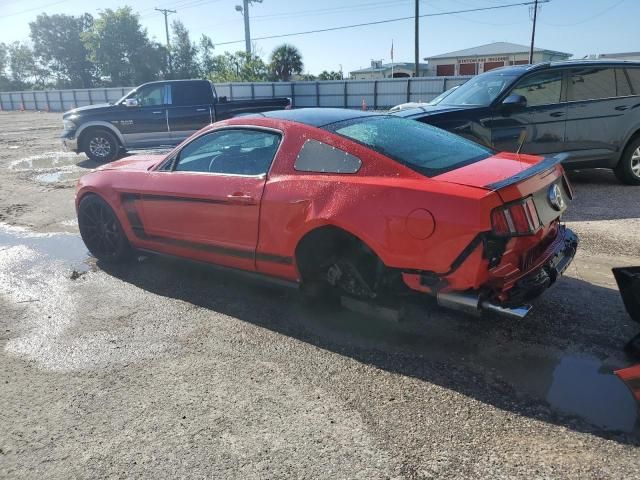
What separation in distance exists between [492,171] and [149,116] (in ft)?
36.1

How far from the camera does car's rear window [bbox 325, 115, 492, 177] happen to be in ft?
11.0

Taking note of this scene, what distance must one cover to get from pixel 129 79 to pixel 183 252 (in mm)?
70058

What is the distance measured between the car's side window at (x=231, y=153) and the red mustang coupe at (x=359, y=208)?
0.5 inches

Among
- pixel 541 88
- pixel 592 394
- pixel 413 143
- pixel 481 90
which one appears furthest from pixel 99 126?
pixel 592 394

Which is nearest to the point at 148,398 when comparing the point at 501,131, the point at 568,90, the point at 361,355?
the point at 361,355

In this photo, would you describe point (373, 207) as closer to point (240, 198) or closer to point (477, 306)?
point (477, 306)

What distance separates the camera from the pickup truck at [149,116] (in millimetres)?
12148

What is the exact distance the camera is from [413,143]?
12.0 ft

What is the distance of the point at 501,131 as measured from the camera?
23.0 ft

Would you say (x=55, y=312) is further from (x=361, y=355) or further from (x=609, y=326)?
(x=609, y=326)

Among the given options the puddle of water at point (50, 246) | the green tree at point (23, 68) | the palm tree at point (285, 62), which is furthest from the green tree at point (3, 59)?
the puddle of water at point (50, 246)

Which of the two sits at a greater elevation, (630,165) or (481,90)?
(481,90)

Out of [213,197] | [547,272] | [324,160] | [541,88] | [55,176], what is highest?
[541,88]

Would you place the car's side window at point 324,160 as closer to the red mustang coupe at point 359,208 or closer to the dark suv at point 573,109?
the red mustang coupe at point 359,208
